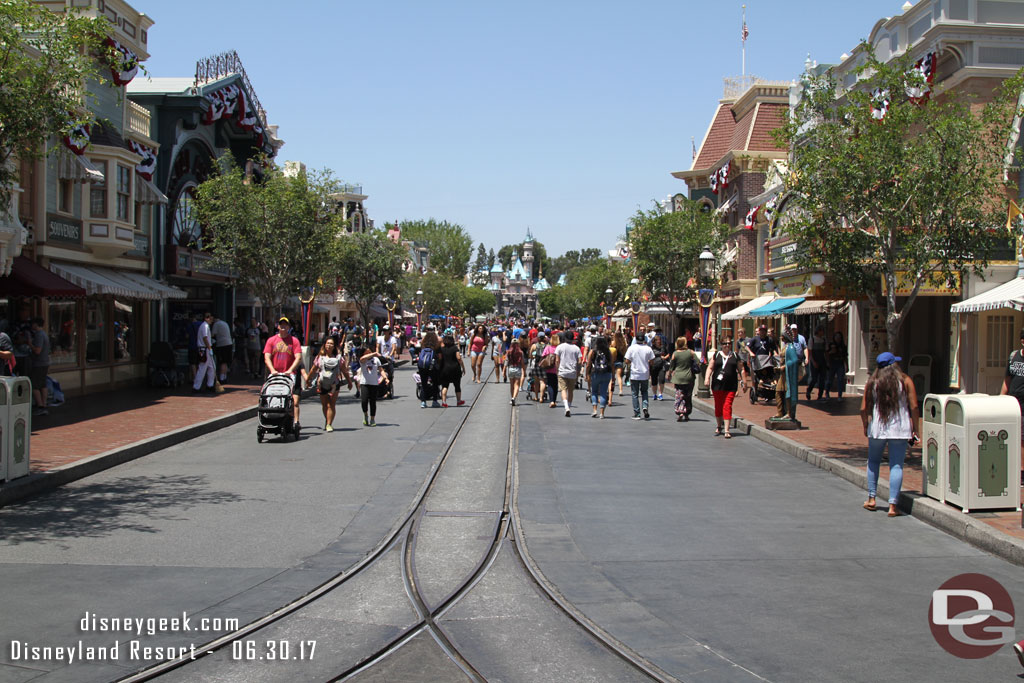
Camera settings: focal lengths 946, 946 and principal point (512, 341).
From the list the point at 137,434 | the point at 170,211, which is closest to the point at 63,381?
the point at 137,434

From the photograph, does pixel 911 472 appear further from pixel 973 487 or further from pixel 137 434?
pixel 137 434

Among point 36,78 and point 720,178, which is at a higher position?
point 720,178

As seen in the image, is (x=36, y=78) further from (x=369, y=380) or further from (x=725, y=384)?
(x=725, y=384)

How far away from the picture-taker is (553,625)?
230 inches

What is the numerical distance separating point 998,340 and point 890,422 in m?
11.9

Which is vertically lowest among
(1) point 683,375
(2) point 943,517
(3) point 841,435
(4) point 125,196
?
(2) point 943,517

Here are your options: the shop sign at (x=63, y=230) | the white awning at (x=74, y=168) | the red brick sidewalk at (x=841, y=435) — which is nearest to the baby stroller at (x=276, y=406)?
the red brick sidewalk at (x=841, y=435)

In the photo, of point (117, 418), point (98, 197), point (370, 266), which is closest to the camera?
point (117, 418)

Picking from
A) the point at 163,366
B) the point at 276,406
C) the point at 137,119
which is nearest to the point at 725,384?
the point at 276,406

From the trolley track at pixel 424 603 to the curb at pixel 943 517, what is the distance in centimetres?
379

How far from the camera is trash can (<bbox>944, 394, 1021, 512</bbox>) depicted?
8.72 metres

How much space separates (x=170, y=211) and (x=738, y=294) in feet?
78.3

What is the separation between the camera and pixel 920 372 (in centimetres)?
1922

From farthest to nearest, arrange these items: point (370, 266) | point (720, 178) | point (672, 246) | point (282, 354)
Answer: point (370, 266) < point (720, 178) < point (672, 246) < point (282, 354)
